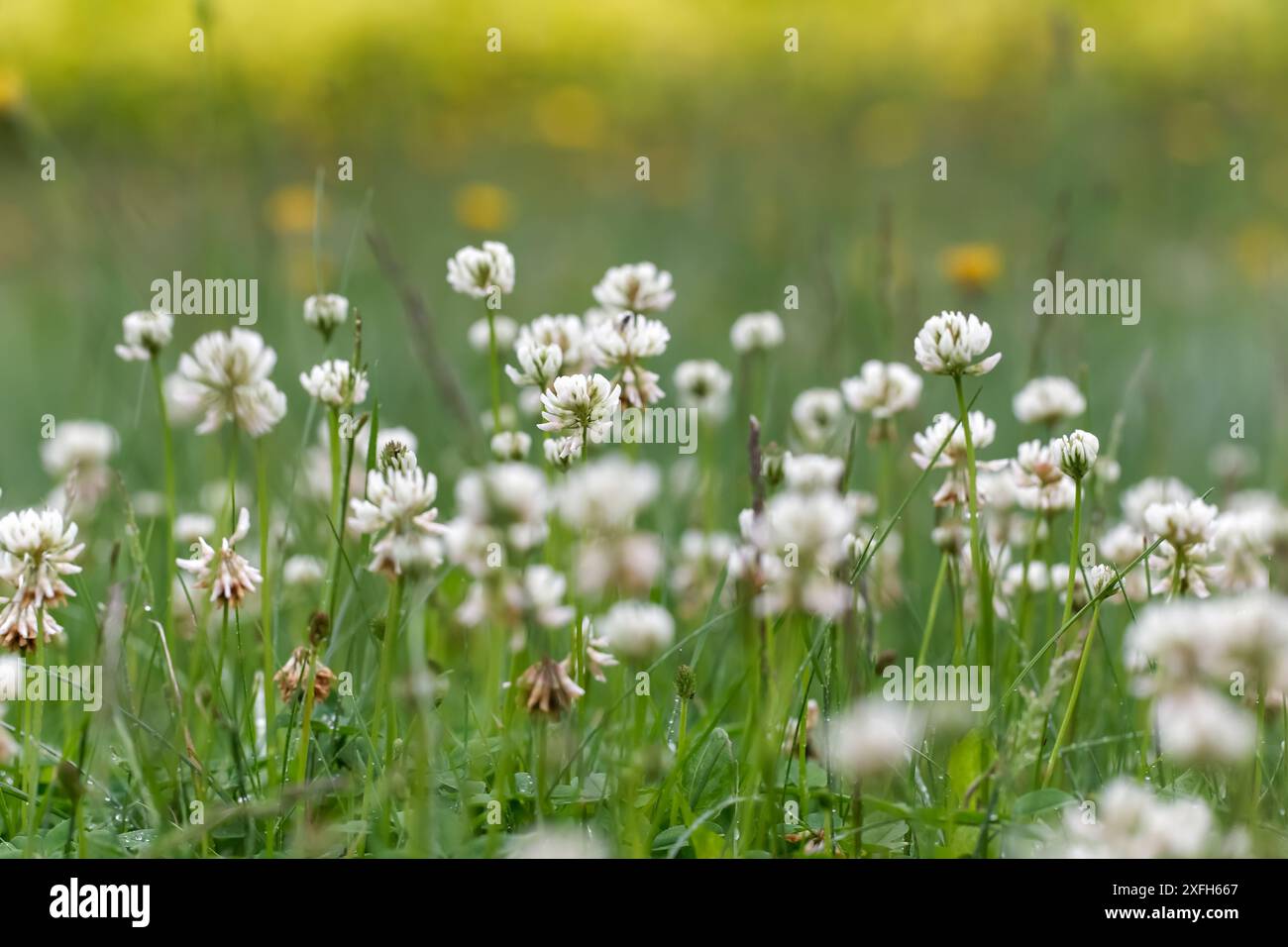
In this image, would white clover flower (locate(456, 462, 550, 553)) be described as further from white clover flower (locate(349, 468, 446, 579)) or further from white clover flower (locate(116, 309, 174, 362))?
white clover flower (locate(116, 309, 174, 362))

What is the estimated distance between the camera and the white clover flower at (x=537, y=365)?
122 centimetres

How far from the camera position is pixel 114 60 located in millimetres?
7883

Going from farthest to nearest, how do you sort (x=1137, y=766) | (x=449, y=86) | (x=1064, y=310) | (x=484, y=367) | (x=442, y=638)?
(x=449, y=86), (x=484, y=367), (x=1064, y=310), (x=442, y=638), (x=1137, y=766)

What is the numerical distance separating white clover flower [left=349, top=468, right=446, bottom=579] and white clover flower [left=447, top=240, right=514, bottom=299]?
0.30 meters

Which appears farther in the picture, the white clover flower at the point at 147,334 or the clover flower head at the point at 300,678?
the white clover flower at the point at 147,334

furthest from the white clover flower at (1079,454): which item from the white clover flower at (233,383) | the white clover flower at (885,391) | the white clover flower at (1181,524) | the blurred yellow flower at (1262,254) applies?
the blurred yellow flower at (1262,254)

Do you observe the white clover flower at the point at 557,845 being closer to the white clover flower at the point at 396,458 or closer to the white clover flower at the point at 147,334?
the white clover flower at the point at 396,458

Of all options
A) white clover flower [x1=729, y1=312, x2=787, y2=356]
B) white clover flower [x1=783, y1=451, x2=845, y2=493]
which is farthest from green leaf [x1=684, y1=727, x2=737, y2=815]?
white clover flower [x1=729, y1=312, x2=787, y2=356]

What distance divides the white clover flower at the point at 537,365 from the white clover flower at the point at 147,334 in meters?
0.34

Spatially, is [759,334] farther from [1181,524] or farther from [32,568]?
[32,568]

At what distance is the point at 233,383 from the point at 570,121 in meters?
5.77
